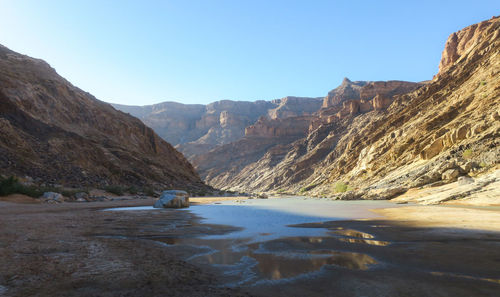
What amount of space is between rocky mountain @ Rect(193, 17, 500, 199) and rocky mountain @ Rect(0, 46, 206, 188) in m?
24.0

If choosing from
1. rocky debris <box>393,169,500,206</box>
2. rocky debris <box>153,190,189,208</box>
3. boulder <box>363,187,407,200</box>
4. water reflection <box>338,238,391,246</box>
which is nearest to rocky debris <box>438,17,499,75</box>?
boulder <box>363,187,407,200</box>

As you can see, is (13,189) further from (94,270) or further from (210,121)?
(210,121)

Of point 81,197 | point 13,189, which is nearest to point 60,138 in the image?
point 81,197

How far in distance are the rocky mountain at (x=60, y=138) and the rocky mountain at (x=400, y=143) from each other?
78.9ft

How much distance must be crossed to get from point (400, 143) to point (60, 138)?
3971 centimetres

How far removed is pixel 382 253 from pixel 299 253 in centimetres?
116

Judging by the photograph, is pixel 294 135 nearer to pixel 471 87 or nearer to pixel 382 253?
pixel 471 87

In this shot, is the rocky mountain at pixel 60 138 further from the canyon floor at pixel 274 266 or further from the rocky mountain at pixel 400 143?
the rocky mountain at pixel 400 143

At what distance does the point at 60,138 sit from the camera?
29.6m

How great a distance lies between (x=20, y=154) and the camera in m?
22.9

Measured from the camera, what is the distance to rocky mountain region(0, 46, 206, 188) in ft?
77.6

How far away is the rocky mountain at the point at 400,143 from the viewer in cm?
2189

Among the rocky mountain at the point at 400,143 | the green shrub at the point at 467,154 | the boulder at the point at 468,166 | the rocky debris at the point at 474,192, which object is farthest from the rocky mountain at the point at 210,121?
the rocky debris at the point at 474,192

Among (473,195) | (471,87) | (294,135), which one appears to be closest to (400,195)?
(473,195)
